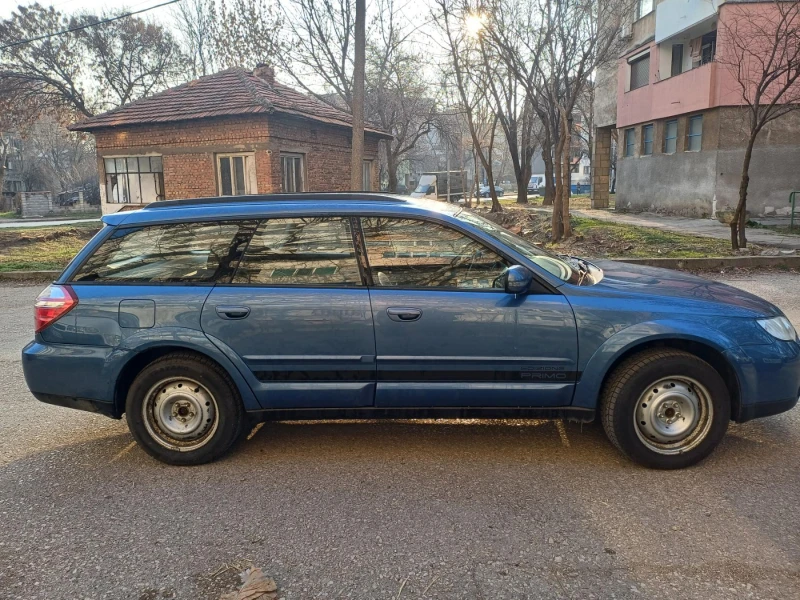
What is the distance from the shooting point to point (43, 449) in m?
4.23

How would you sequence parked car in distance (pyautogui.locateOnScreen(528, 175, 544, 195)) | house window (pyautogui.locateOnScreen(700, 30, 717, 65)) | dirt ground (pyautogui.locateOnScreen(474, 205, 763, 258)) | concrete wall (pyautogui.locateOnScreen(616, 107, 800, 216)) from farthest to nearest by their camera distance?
parked car in distance (pyautogui.locateOnScreen(528, 175, 544, 195)), house window (pyautogui.locateOnScreen(700, 30, 717, 65)), concrete wall (pyautogui.locateOnScreen(616, 107, 800, 216)), dirt ground (pyautogui.locateOnScreen(474, 205, 763, 258))

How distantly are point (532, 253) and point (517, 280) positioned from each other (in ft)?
2.03

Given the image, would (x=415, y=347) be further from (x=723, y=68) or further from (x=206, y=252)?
(x=723, y=68)

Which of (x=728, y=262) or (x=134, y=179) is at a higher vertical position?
(x=134, y=179)

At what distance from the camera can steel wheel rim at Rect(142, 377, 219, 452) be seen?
12.7 ft

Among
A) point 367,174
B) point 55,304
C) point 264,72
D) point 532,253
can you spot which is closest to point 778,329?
point 532,253

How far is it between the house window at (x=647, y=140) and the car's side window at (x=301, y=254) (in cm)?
2577

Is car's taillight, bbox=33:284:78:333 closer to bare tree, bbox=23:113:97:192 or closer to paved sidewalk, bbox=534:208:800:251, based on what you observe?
paved sidewalk, bbox=534:208:800:251

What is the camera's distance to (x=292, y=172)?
1844 centimetres

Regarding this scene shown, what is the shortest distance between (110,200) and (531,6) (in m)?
13.4

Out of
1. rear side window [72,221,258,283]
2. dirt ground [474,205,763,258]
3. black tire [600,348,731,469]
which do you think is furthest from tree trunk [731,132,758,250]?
rear side window [72,221,258,283]

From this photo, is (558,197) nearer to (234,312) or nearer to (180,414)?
(234,312)

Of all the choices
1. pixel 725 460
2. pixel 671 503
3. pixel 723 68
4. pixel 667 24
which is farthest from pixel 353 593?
pixel 667 24

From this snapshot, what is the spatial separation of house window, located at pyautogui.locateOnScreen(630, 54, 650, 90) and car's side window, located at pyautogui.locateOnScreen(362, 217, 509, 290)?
26.3 metres
